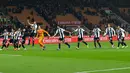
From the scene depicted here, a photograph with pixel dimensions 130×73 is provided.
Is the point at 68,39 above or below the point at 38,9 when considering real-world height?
below

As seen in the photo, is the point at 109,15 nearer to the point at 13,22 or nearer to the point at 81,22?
the point at 81,22

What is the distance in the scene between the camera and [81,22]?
61.3 m

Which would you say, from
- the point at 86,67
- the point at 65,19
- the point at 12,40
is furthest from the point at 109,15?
the point at 86,67

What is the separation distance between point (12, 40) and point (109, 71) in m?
20.5

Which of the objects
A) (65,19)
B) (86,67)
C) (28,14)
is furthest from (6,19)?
(86,67)

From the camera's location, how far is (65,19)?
6169 centimetres

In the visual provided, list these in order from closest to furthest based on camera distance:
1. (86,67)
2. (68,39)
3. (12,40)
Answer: (86,67), (12,40), (68,39)

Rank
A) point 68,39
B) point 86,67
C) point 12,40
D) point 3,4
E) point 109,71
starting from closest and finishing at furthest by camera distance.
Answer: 1. point 109,71
2. point 86,67
3. point 12,40
4. point 68,39
5. point 3,4

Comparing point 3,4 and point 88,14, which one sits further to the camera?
point 88,14

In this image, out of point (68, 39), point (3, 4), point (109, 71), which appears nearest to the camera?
point (109, 71)

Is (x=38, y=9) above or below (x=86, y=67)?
above

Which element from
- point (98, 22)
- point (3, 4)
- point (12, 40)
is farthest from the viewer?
point (98, 22)

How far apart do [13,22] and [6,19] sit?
1.15m

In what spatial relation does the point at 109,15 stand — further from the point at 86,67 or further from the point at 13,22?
the point at 86,67
